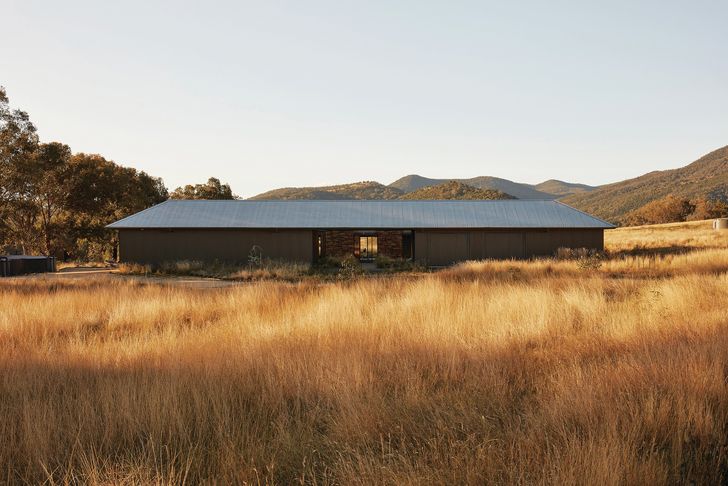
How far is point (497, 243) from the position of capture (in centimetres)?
2697

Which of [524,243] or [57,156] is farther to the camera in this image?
[57,156]

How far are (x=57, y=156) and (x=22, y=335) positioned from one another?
30104 mm

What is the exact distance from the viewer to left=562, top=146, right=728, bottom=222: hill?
8140 centimetres

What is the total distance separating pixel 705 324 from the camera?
6031mm

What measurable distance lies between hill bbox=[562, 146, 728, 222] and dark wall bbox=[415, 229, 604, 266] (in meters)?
59.1

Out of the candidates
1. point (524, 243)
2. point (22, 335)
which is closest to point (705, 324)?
point (22, 335)

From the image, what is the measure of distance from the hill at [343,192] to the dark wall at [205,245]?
76.5 metres

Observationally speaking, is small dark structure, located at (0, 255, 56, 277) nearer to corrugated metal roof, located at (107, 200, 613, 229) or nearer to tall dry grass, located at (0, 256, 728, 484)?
corrugated metal roof, located at (107, 200, 613, 229)

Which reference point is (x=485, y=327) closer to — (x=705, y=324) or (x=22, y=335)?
(x=705, y=324)

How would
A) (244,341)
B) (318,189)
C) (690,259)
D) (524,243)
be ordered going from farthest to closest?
(318,189) → (524,243) → (690,259) → (244,341)

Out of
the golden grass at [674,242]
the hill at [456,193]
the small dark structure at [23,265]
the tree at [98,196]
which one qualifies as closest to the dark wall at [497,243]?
the golden grass at [674,242]

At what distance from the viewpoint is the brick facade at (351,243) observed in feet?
106

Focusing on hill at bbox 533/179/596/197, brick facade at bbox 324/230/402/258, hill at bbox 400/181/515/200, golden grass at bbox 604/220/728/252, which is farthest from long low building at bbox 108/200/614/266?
hill at bbox 533/179/596/197

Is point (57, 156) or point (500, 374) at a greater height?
point (57, 156)
